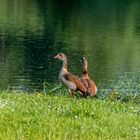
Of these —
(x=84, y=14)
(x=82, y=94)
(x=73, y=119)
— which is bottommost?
(x=84, y=14)

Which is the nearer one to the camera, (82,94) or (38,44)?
(82,94)

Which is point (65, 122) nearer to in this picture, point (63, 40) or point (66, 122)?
point (66, 122)

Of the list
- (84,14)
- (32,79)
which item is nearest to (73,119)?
(32,79)

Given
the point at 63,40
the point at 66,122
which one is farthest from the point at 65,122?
the point at 63,40

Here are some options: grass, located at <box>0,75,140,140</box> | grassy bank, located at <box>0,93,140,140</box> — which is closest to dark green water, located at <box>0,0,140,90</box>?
grass, located at <box>0,75,140,140</box>

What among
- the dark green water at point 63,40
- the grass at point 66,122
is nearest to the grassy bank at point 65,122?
the grass at point 66,122

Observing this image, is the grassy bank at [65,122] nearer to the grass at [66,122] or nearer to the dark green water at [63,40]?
the grass at [66,122]

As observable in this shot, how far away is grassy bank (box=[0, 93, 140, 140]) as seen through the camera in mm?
7902

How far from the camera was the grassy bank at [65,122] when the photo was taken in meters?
7.90

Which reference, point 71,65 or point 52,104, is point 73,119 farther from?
point 71,65

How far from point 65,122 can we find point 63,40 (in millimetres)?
54749

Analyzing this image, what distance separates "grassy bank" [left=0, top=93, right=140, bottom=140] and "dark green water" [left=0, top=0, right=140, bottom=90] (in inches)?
946

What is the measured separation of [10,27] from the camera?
239 ft

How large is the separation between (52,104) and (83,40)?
51540 millimetres
